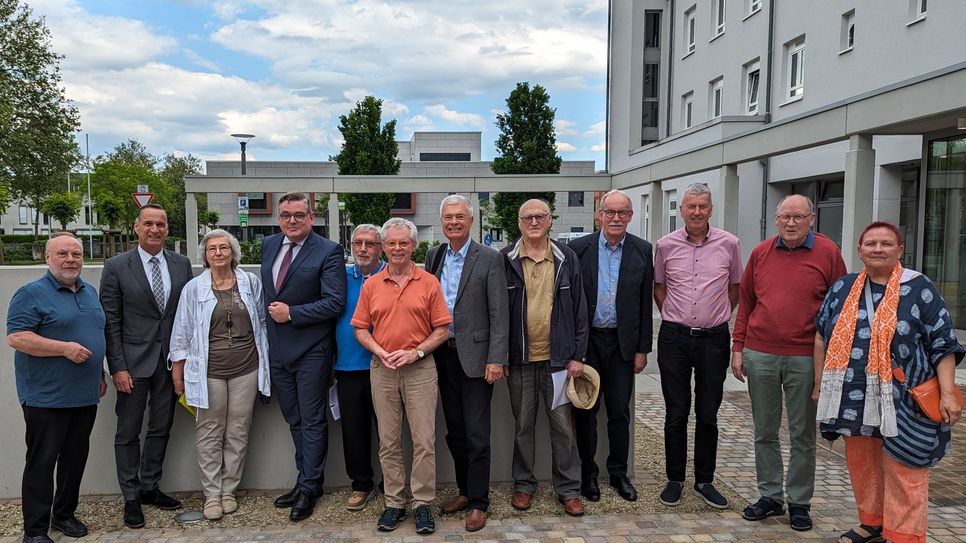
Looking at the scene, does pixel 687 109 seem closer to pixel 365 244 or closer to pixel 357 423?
pixel 365 244

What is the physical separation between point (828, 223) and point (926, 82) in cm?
833

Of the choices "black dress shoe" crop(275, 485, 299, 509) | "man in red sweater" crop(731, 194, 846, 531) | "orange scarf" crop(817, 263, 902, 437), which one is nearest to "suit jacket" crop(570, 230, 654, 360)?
"man in red sweater" crop(731, 194, 846, 531)

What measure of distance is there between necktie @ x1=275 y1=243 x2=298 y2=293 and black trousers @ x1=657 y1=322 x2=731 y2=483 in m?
2.63

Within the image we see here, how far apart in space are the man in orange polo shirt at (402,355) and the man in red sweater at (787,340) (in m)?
2.02

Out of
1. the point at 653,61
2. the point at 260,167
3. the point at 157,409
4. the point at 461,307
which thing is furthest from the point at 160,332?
the point at 260,167

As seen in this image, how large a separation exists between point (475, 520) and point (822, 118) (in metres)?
10.2

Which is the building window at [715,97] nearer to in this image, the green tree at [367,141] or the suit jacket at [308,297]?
the green tree at [367,141]

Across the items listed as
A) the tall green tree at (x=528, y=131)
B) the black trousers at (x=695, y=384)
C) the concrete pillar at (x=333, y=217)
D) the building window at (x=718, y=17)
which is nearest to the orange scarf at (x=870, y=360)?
the black trousers at (x=695, y=384)

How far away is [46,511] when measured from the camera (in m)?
3.93

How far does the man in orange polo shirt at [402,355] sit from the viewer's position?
4.04 meters

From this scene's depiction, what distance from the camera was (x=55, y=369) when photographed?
3797 millimetres

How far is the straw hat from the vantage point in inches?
172

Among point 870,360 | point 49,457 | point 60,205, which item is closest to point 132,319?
point 49,457

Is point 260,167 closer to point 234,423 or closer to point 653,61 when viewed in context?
point 653,61
